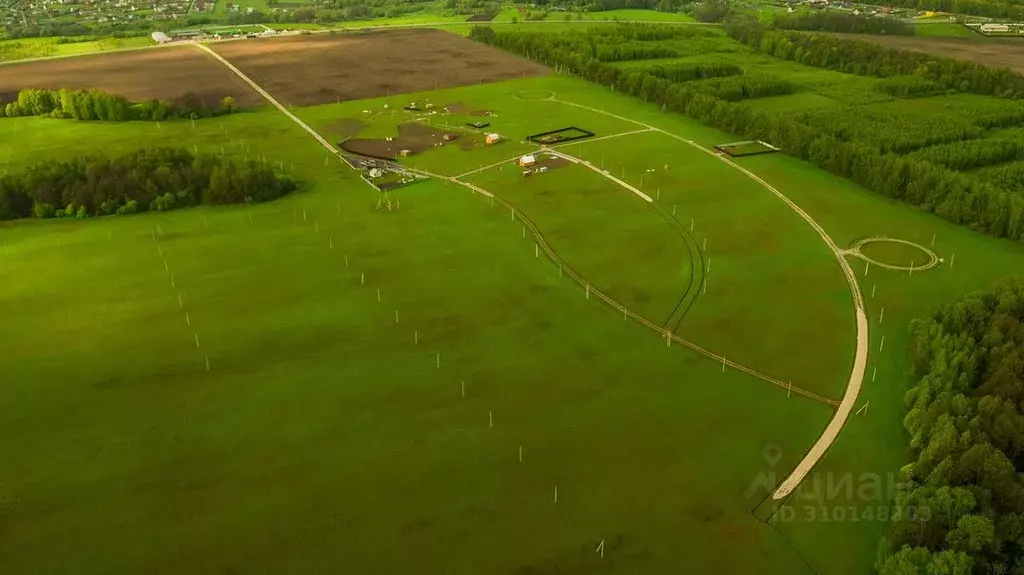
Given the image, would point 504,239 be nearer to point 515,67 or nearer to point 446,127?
point 446,127

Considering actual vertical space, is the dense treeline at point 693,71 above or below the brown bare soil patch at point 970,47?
below

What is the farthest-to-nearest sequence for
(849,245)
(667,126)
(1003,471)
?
(667,126)
(849,245)
(1003,471)

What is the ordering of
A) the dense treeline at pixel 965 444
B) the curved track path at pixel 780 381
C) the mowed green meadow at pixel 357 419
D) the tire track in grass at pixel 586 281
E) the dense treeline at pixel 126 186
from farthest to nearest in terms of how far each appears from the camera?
1. the dense treeline at pixel 126 186
2. the tire track in grass at pixel 586 281
3. the curved track path at pixel 780 381
4. the mowed green meadow at pixel 357 419
5. the dense treeline at pixel 965 444

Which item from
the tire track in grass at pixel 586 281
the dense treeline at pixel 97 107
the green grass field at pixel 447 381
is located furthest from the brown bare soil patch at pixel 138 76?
the green grass field at pixel 447 381

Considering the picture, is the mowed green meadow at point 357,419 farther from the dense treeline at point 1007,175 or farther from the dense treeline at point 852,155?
the dense treeline at point 1007,175

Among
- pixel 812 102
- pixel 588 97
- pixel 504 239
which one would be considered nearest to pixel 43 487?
pixel 504 239

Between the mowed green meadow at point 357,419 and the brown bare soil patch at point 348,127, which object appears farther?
the brown bare soil patch at point 348,127
